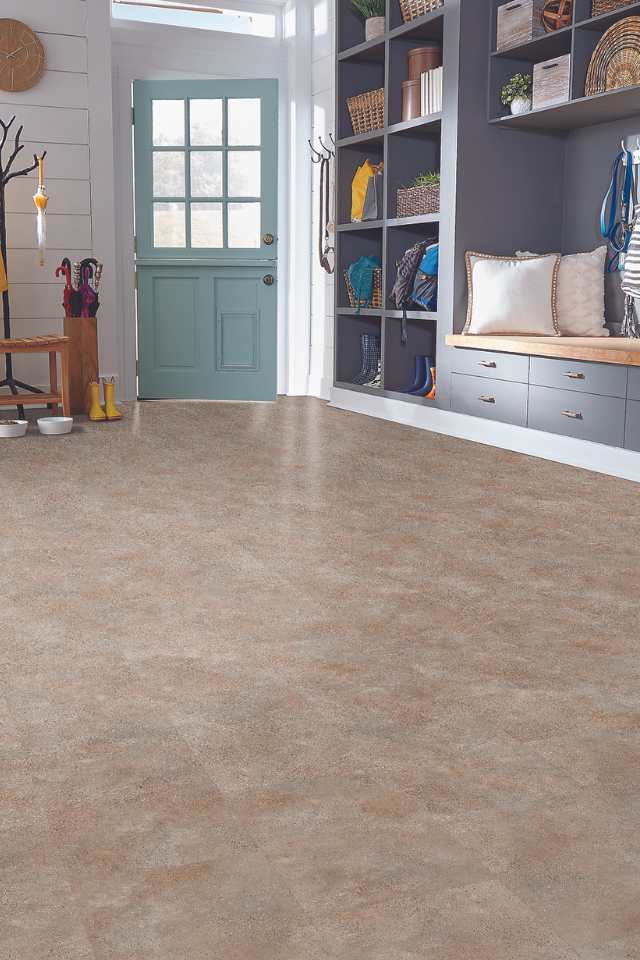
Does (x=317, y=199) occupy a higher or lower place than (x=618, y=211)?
higher

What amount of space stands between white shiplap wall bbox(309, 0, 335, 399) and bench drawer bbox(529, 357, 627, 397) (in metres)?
2.68

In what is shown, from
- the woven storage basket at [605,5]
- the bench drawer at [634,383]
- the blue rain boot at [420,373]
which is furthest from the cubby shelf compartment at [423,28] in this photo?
the bench drawer at [634,383]

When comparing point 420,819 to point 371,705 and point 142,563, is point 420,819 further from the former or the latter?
point 142,563

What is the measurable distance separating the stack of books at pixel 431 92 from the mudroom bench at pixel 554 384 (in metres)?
1.35

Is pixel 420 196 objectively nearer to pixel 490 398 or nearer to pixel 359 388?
pixel 359 388

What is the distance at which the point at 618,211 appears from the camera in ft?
17.1

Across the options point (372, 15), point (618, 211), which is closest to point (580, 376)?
point (618, 211)

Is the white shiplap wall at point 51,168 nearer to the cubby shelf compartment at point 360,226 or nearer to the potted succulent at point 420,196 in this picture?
the cubby shelf compartment at point 360,226

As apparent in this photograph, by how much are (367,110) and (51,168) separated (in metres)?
2.12

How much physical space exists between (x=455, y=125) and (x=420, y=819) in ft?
15.5

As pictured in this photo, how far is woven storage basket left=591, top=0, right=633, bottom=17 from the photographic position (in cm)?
465

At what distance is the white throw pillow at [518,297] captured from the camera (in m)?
5.31

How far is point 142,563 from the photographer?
2.90 meters

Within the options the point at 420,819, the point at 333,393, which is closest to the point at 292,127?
the point at 333,393
